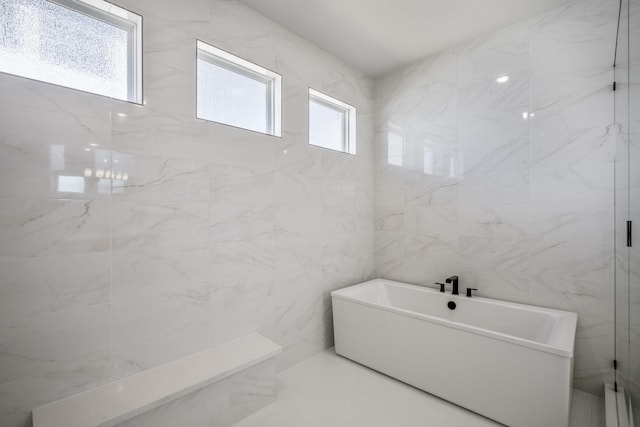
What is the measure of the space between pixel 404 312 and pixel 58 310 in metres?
2.08

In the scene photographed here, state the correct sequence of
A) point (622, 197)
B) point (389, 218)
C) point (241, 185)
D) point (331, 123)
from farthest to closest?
1. point (389, 218)
2. point (331, 123)
3. point (241, 185)
4. point (622, 197)

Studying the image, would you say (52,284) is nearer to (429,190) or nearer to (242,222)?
(242,222)

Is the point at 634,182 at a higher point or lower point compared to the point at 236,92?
lower

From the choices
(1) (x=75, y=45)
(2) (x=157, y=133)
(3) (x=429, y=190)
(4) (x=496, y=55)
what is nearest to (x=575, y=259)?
(3) (x=429, y=190)

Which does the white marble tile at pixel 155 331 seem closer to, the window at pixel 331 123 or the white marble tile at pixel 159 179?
the white marble tile at pixel 159 179

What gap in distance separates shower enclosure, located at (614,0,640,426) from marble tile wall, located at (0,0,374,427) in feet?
6.57

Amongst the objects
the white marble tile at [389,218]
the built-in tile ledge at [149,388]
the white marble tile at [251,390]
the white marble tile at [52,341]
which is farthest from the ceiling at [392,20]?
the white marble tile at [251,390]

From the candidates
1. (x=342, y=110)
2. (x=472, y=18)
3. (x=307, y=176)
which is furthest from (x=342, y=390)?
(x=472, y=18)

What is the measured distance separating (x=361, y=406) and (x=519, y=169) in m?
2.15

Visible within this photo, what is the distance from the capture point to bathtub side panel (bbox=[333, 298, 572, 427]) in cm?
164

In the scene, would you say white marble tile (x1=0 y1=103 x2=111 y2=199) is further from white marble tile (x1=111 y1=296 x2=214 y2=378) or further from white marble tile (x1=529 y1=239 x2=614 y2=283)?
white marble tile (x1=529 y1=239 x2=614 y2=283)

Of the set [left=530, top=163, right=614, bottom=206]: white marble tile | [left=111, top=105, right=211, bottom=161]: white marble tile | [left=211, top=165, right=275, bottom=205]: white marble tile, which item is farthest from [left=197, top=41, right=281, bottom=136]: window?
[left=530, top=163, right=614, bottom=206]: white marble tile

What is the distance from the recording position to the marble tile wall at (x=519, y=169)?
6.82 feet

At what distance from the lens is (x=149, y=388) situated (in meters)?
A: 1.55
